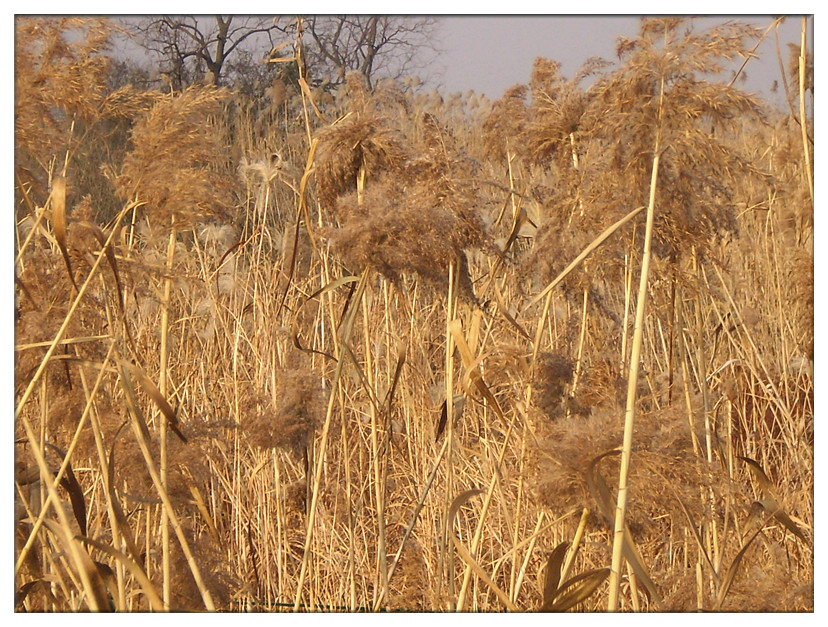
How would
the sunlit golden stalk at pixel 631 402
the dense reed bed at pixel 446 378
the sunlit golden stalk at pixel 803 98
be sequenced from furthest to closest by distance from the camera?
1. the sunlit golden stalk at pixel 803 98
2. the dense reed bed at pixel 446 378
3. the sunlit golden stalk at pixel 631 402

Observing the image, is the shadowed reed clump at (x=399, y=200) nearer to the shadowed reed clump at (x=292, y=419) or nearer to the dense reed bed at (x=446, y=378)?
the dense reed bed at (x=446, y=378)

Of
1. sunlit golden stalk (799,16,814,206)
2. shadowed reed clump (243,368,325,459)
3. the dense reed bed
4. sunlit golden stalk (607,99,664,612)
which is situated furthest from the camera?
shadowed reed clump (243,368,325,459)

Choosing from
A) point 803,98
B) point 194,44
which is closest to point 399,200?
point 803,98

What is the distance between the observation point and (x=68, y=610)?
1.51 metres

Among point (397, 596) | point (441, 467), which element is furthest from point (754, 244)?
point (397, 596)

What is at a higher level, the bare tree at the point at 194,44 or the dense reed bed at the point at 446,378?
the bare tree at the point at 194,44

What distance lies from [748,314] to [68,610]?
83.8 inches

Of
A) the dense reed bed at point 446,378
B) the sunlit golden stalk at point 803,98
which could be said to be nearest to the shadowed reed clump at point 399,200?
the dense reed bed at point 446,378

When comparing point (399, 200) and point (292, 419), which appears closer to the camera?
point (399, 200)

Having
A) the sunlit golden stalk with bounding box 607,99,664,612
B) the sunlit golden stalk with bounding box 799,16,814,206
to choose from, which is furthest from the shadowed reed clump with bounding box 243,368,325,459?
the sunlit golden stalk with bounding box 799,16,814,206

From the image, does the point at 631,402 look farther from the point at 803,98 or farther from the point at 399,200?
the point at 803,98

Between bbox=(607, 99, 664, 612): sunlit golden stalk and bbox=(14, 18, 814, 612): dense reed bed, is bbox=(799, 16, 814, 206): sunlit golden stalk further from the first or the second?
Result: bbox=(607, 99, 664, 612): sunlit golden stalk

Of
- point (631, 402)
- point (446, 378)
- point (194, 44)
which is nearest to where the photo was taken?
point (631, 402)
